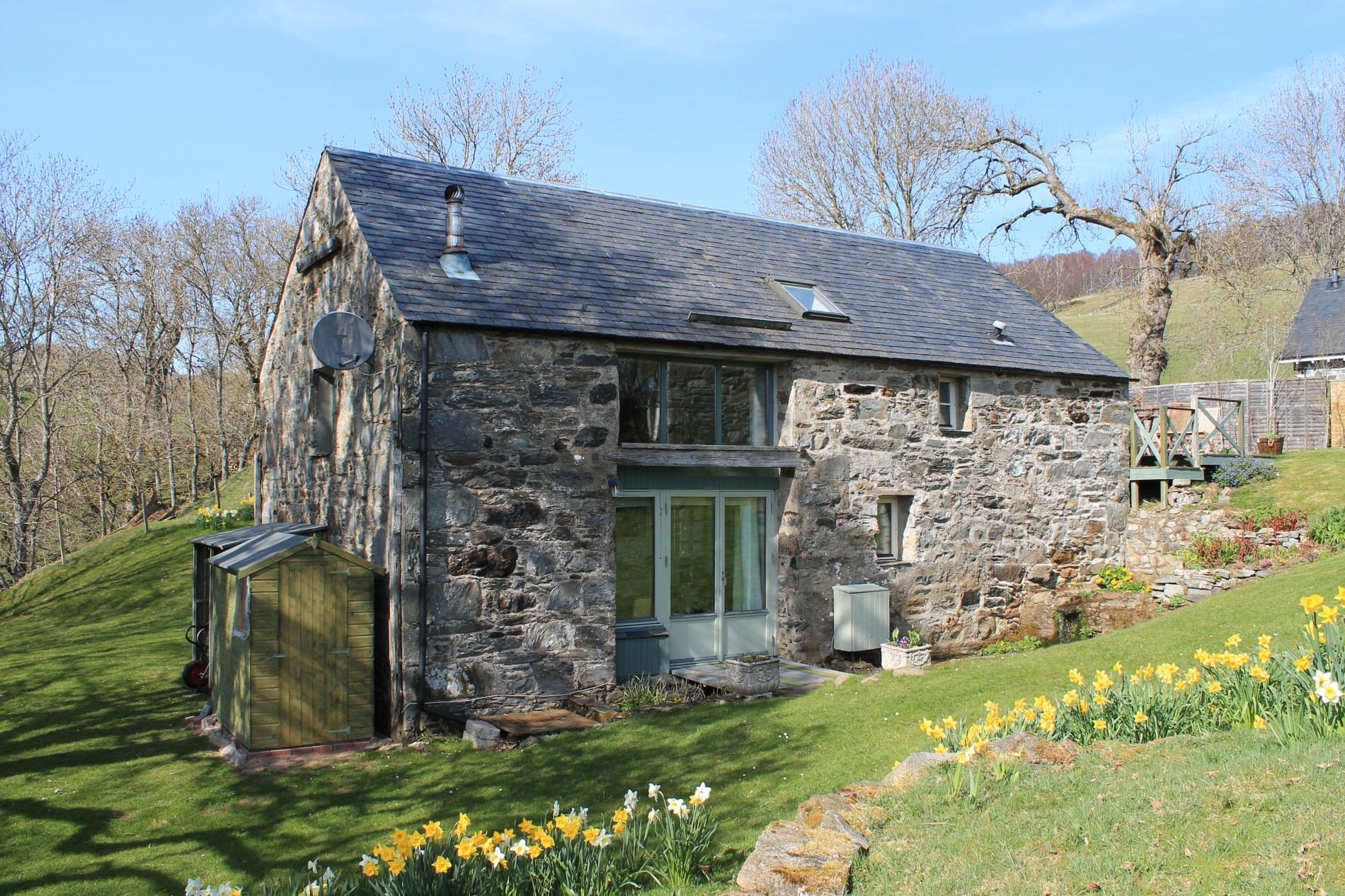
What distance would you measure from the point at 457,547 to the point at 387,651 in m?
1.18

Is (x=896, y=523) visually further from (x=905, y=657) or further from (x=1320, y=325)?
(x=1320, y=325)

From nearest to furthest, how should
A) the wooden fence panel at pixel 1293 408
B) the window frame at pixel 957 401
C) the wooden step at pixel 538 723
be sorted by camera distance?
1. the wooden step at pixel 538 723
2. the window frame at pixel 957 401
3. the wooden fence panel at pixel 1293 408

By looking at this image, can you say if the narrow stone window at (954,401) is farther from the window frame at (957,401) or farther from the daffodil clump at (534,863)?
the daffodil clump at (534,863)

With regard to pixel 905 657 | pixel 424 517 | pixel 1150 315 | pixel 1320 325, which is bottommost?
pixel 905 657

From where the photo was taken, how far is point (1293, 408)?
72.3 ft

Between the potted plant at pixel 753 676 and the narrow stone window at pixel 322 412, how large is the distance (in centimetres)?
528

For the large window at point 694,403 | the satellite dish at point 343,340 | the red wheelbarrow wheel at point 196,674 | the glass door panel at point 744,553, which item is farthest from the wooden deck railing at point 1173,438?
the red wheelbarrow wheel at point 196,674

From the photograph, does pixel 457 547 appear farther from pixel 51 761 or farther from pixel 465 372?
pixel 51 761

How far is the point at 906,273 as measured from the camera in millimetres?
14547

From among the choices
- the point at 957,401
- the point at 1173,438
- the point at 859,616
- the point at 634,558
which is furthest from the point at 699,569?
the point at 1173,438

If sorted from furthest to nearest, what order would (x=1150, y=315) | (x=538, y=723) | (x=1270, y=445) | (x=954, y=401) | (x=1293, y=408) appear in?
(x=1293, y=408), (x=1150, y=315), (x=1270, y=445), (x=954, y=401), (x=538, y=723)

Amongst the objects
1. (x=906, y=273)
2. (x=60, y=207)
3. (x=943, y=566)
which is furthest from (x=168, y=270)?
(x=943, y=566)

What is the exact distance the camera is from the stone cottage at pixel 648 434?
882 centimetres

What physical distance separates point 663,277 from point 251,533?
5.62m
